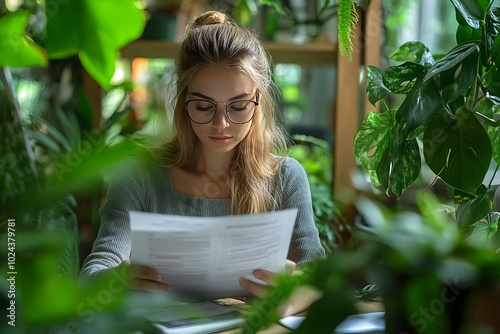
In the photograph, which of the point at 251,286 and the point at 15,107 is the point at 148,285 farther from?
the point at 15,107

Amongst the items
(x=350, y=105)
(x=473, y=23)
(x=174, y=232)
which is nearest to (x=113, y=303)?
(x=174, y=232)

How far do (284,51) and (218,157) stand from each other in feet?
3.88

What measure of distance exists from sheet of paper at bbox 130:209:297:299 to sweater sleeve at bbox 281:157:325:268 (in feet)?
1.35

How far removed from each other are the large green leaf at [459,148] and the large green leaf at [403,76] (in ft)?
0.40

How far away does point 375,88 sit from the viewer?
147 cm

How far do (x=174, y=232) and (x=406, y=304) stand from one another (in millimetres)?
568

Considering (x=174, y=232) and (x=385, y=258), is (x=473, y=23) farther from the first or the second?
(x=385, y=258)

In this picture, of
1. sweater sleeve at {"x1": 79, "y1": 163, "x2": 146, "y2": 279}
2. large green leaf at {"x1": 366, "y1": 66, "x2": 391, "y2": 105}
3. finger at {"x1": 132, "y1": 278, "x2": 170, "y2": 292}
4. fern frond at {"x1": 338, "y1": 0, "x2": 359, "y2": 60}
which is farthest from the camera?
sweater sleeve at {"x1": 79, "y1": 163, "x2": 146, "y2": 279}

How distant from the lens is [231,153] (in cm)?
183

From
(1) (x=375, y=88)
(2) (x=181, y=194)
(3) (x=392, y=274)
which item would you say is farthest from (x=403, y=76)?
(3) (x=392, y=274)

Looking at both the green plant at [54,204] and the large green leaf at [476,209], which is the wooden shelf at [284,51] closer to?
the large green leaf at [476,209]

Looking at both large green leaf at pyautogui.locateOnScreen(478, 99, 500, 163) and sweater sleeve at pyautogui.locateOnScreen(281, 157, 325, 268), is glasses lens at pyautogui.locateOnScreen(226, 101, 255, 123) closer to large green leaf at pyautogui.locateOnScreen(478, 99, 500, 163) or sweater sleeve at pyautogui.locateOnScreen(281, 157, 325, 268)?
sweater sleeve at pyautogui.locateOnScreen(281, 157, 325, 268)

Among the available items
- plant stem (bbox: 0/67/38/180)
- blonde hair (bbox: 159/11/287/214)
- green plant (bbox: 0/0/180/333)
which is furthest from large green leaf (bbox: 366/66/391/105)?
green plant (bbox: 0/0/180/333)

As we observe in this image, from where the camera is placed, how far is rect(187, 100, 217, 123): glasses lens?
1.67 meters
